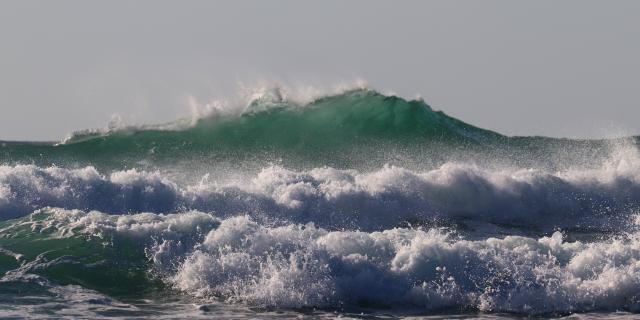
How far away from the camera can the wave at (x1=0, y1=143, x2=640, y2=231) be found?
17.7 meters

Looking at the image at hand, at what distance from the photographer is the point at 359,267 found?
12.0 metres

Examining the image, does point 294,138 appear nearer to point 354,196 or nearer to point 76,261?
point 354,196

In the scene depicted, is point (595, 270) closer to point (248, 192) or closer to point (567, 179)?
point (248, 192)

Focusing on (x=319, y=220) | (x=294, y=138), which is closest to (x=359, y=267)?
(x=319, y=220)

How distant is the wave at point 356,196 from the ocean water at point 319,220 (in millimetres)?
41

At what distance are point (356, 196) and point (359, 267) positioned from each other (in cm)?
708

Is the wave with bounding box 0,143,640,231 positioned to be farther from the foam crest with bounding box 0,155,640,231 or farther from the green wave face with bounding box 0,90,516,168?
the green wave face with bounding box 0,90,516,168

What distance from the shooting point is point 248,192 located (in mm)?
18781

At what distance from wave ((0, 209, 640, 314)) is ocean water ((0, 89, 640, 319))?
2 centimetres

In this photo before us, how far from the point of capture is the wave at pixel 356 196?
58.1ft

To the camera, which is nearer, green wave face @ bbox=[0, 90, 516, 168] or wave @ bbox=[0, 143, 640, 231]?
wave @ bbox=[0, 143, 640, 231]

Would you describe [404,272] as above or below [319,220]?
below

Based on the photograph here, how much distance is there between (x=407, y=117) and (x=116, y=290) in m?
16.4

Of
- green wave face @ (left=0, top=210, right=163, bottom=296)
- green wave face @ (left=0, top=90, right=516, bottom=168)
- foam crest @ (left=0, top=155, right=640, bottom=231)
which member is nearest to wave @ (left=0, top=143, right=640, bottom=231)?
foam crest @ (left=0, top=155, right=640, bottom=231)
